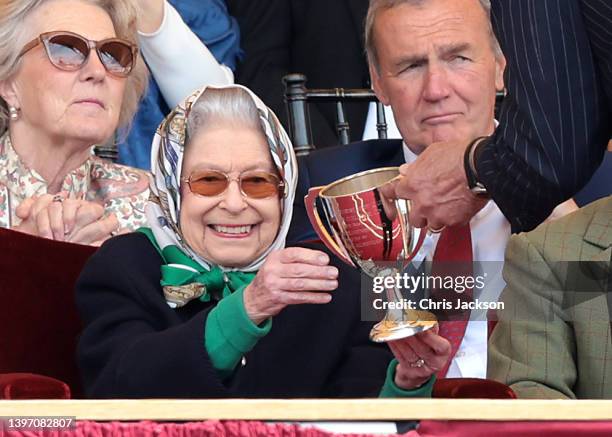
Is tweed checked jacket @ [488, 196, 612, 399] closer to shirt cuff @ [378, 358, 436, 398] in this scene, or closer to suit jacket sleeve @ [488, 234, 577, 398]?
suit jacket sleeve @ [488, 234, 577, 398]

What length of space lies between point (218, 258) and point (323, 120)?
1.38 metres

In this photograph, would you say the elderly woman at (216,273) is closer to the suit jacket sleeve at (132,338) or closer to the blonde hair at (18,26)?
the suit jacket sleeve at (132,338)

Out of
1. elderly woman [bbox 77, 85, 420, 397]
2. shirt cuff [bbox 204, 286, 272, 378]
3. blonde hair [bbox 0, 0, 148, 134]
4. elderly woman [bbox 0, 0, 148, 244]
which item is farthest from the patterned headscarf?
blonde hair [bbox 0, 0, 148, 134]

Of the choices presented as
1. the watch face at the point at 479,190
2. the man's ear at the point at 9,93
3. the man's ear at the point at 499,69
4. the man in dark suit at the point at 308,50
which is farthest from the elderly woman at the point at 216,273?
the man in dark suit at the point at 308,50

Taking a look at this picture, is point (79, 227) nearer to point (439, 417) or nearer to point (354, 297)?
point (354, 297)

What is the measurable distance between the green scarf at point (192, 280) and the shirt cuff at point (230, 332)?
0.55 ft

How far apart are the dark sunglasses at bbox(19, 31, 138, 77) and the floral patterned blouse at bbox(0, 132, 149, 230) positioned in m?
0.21

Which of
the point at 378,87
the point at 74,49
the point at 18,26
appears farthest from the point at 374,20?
the point at 18,26

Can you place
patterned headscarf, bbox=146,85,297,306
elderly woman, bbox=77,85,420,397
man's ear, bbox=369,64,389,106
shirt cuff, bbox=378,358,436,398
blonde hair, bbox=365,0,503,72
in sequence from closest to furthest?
shirt cuff, bbox=378,358,436,398
elderly woman, bbox=77,85,420,397
patterned headscarf, bbox=146,85,297,306
blonde hair, bbox=365,0,503,72
man's ear, bbox=369,64,389,106

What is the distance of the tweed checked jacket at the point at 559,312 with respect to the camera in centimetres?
192

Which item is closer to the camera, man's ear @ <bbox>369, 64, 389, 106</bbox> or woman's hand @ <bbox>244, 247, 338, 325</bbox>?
woman's hand @ <bbox>244, 247, 338, 325</bbox>

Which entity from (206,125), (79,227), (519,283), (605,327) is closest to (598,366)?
(605,327)

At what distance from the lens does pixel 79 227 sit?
8.56 feet

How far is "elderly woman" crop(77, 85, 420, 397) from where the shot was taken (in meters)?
2.09
